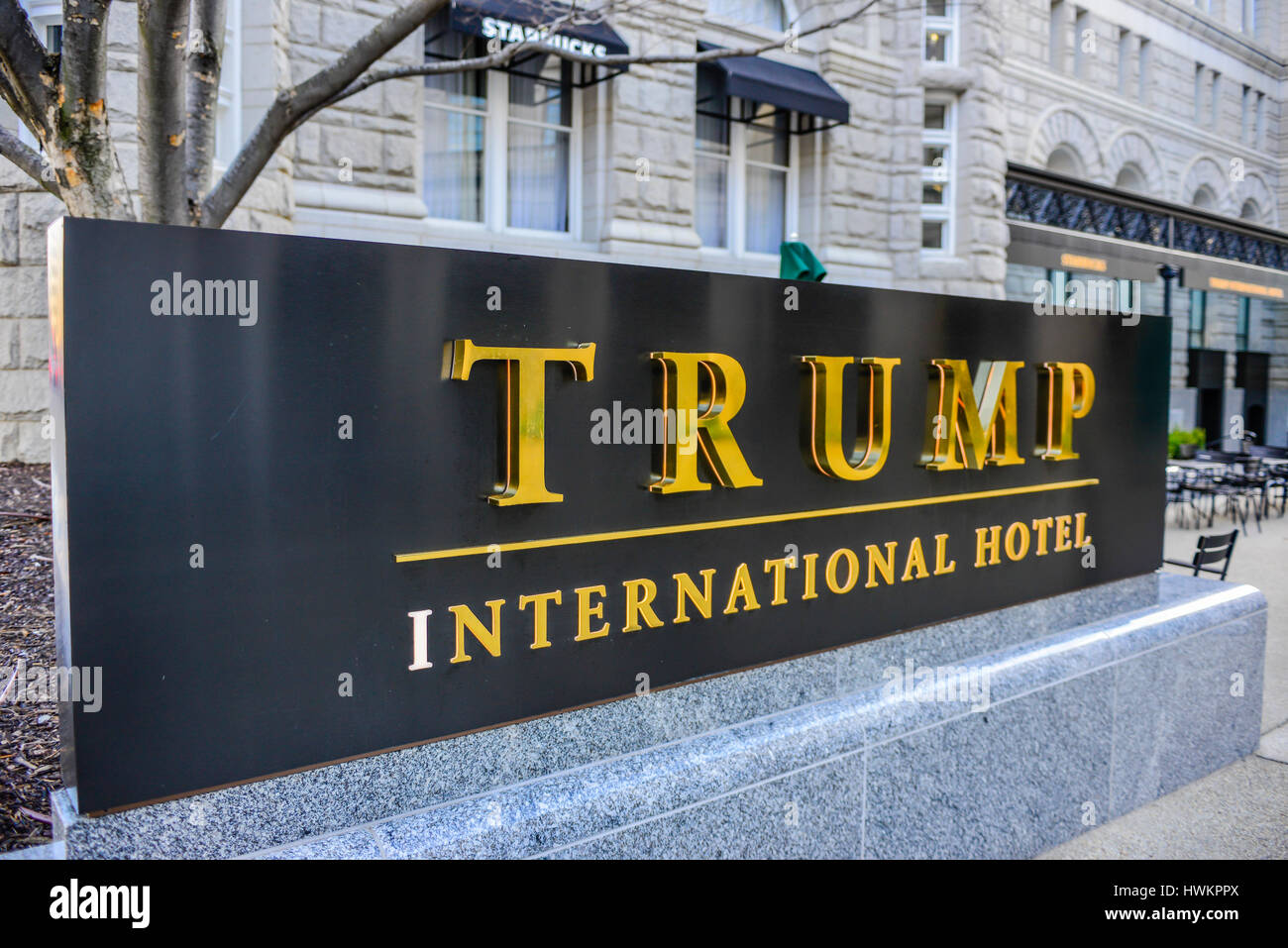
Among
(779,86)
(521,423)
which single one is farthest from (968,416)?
(779,86)

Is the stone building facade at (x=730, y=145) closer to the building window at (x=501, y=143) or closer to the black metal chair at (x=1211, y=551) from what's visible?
the building window at (x=501, y=143)

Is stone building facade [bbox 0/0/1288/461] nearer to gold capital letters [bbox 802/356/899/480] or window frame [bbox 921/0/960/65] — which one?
window frame [bbox 921/0/960/65]

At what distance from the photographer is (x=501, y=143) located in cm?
1399

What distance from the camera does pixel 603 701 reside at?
122 inches

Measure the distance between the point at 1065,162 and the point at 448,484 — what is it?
2568cm

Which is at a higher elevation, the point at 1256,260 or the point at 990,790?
the point at 1256,260

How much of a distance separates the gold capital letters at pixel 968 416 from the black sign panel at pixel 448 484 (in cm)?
2

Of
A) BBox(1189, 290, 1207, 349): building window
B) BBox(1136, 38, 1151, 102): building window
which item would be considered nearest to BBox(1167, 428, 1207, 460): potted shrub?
BBox(1189, 290, 1207, 349): building window

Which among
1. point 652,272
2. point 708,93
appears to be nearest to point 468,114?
point 708,93

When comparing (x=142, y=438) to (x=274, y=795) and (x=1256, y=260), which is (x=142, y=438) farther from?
(x=1256, y=260)

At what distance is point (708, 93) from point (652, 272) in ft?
46.7

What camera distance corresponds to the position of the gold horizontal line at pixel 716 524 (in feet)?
8.98

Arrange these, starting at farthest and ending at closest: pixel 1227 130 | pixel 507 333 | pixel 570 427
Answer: pixel 1227 130 < pixel 570 427 < pixel 507 333

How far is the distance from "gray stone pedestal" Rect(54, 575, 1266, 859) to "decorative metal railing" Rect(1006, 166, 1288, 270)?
16.6 m
